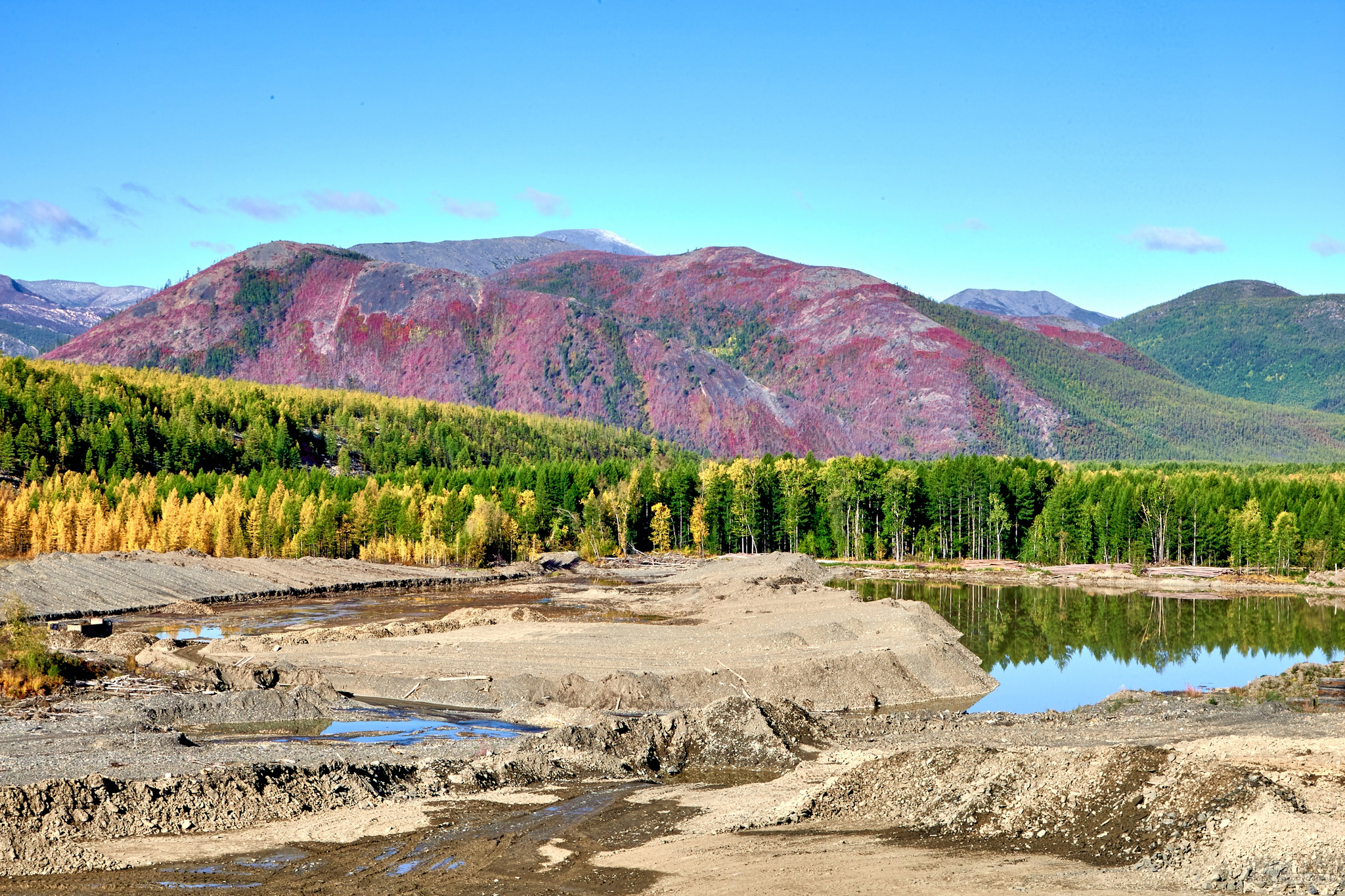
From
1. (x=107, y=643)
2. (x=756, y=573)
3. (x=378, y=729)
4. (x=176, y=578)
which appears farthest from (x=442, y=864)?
(x=176, y=578)

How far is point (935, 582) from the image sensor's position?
100 meters

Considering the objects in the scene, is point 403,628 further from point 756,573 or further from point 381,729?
point 756,573

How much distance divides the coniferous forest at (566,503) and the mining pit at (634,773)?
50.0 metres

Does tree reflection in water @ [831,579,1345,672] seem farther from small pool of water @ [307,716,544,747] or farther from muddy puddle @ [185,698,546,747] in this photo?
muddy puddle @ [185,698,546,747]

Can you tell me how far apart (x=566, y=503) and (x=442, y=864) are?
333 ft

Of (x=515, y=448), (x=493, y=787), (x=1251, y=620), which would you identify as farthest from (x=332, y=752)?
(x=515, y=448)

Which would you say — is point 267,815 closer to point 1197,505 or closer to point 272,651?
point 272,651

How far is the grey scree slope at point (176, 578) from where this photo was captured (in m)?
73.1

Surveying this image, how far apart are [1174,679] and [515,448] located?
442 feet

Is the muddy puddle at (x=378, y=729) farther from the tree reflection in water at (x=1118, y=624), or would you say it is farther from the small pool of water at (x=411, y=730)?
the tree reflection in water at (x=1118, y=624)

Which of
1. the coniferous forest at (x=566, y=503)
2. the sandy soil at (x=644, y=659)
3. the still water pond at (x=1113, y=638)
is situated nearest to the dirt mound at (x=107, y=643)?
the sandy soil at (x=644, y=659)

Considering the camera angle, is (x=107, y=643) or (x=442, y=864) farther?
(x=107, y=643)

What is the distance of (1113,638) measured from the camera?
220 feet

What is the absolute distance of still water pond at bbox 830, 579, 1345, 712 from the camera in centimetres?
5106
